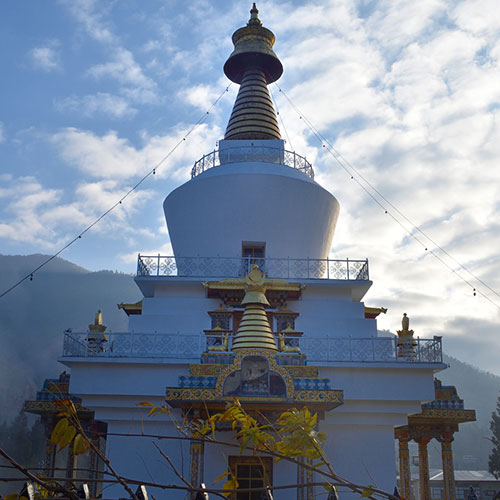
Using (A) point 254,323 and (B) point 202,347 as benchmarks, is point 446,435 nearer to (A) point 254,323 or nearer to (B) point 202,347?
(A) point 254,323

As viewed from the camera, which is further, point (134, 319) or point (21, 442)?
point (21, 442)

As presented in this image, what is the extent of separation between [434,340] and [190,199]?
7461 millimetres

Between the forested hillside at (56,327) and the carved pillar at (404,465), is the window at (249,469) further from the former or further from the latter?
the forested hillside at (56,327)

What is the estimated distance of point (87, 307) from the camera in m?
70.1

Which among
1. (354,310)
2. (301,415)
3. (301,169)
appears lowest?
(301,415)

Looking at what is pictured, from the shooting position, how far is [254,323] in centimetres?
1114

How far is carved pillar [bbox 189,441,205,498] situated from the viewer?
9594 millimetres

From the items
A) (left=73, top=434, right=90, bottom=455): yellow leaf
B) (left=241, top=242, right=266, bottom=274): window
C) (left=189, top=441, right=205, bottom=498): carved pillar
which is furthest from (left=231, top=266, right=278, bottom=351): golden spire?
(left=73, top=434, right=90, bottom=455): yellow leaf

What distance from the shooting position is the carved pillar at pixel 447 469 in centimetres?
1295

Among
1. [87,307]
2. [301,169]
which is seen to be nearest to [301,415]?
[301,169]

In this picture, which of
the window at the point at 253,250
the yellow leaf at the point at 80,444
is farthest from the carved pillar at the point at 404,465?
the yellow leaf at the point at 80,444

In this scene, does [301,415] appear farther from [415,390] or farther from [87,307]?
[87,307]

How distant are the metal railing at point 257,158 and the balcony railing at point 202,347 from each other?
613 centimetres

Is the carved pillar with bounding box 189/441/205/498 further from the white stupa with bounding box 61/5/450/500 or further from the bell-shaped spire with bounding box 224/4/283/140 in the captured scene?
the bell-shaped spire with bounding box 224/4/283/140
